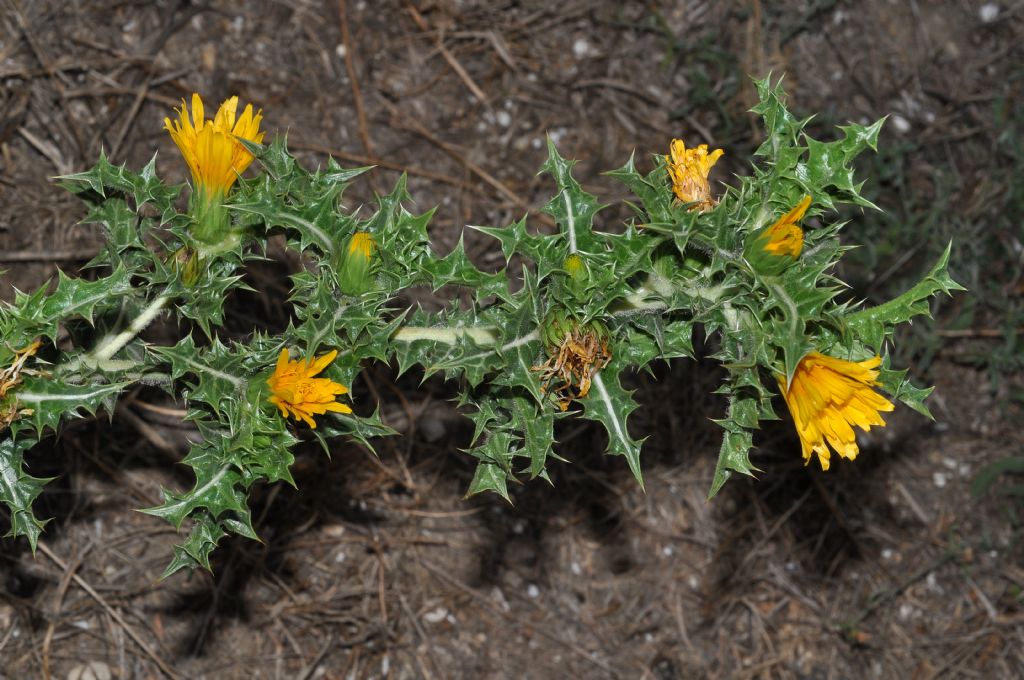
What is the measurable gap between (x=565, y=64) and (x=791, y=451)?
6.72ft

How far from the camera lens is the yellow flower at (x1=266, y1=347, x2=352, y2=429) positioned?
212 cm

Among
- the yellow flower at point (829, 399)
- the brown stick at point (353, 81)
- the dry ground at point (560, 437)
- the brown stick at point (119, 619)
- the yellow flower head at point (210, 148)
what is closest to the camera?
the yellow flower at point (829, 399)

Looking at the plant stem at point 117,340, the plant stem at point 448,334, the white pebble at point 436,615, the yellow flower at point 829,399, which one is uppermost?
the plant stem at point 117,340

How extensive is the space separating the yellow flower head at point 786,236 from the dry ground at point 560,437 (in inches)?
72.0

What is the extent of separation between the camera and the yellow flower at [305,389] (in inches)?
83.5

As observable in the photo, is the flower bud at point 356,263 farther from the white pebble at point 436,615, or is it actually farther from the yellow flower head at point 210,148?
the white pebble at point 436,615

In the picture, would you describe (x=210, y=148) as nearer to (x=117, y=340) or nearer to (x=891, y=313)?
(x=117, y=340)

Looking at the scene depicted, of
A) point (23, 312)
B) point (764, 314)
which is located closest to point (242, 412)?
point (23, 312)

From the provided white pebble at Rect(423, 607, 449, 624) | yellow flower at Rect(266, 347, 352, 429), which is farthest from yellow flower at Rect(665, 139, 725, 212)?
white pebble at Rect(423, 607, 449, 624)

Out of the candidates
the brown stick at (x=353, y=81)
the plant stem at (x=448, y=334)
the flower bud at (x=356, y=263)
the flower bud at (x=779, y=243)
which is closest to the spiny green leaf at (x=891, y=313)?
the flower bud at (x=779, y=243)

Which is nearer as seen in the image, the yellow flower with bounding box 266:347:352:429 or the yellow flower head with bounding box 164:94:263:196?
the yellow flower with bounding box 266:347:352:429

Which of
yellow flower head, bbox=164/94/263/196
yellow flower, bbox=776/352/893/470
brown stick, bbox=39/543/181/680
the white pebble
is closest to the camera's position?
yellow flower, bbox=776/352/893/470

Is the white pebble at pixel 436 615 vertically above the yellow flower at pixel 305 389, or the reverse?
the yellow flower at pixel 305 389

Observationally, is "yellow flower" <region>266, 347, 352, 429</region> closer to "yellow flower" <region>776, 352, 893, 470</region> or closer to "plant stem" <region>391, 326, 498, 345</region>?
"plant stem" <region>391, 326, 498, 345</region>
